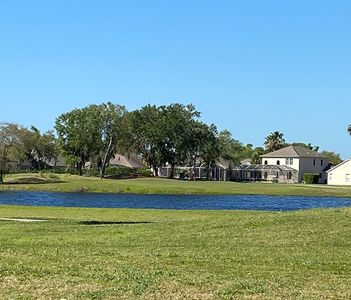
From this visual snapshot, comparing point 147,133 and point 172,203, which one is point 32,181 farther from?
point 172,203

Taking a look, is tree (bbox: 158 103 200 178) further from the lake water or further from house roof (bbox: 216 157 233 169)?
the lake water

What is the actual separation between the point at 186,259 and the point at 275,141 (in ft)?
489

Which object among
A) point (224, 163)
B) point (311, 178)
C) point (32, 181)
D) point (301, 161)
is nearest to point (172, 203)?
point (32, 181)

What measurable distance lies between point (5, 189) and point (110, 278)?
7807cm

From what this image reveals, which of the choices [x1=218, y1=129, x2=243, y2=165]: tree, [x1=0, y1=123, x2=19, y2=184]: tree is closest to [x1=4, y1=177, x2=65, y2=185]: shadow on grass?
[x1=0, y1=123, x2=19, y2=184]: tree

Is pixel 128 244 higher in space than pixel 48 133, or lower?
lower

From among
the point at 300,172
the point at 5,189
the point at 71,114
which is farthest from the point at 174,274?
the point at 300,172

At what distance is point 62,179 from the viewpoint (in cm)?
10181

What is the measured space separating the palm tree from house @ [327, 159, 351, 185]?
4455cm

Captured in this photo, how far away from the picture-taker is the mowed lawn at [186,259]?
9.98 meters

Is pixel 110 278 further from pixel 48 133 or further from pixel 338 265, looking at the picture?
pixel 48 133

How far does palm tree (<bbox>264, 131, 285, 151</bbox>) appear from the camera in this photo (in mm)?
160250

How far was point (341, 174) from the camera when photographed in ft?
374

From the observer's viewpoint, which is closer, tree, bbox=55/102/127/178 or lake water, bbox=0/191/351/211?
lake water, bbox=0/191/351/211
